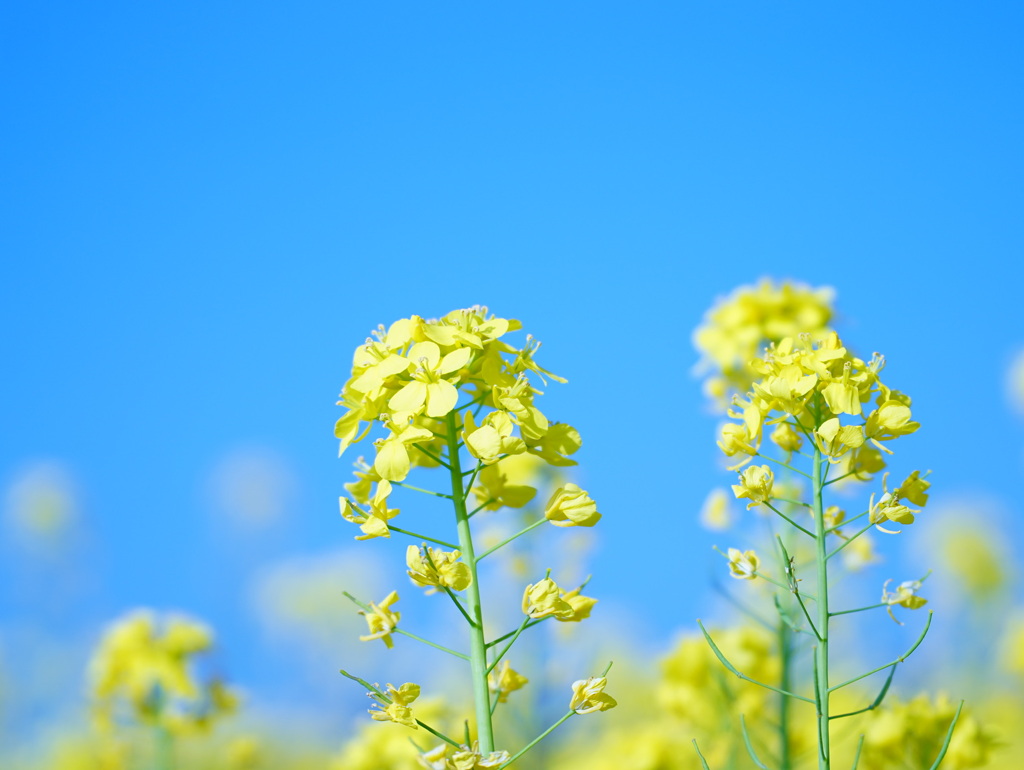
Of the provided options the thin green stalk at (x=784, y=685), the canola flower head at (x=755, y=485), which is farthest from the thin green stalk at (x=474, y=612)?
the thin green stalk at (x=784, y=685)

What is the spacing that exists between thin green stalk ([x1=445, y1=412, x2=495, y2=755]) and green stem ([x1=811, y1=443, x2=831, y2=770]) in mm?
689

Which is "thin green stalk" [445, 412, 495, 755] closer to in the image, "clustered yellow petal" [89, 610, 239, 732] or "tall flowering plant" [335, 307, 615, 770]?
"tall flowering plant" [335, 307, 615, 770]

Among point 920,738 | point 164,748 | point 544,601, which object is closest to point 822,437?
point 544,601

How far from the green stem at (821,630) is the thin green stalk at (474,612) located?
69cm

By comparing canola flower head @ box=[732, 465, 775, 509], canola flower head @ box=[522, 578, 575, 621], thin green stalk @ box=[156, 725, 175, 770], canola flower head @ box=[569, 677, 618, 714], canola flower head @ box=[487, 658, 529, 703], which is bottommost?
canola flower head @ box=[569, 677, 618, 714]

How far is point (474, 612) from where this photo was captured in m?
2.02

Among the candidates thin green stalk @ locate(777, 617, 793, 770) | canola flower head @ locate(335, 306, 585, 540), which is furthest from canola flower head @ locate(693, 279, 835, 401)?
canola flower head @ locate(335, 306, 585, 540)

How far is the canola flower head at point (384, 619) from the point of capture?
2094 mm

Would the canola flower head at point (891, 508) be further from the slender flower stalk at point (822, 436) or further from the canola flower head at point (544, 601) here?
the canola flower head at point (544, 601)

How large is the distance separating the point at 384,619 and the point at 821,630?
0.94 meters

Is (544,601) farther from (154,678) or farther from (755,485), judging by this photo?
(154,678)

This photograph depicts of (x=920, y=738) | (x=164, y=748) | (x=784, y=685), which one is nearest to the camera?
(x=920, y=738)

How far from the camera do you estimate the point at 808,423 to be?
233cm

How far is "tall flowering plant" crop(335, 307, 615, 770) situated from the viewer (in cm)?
198
